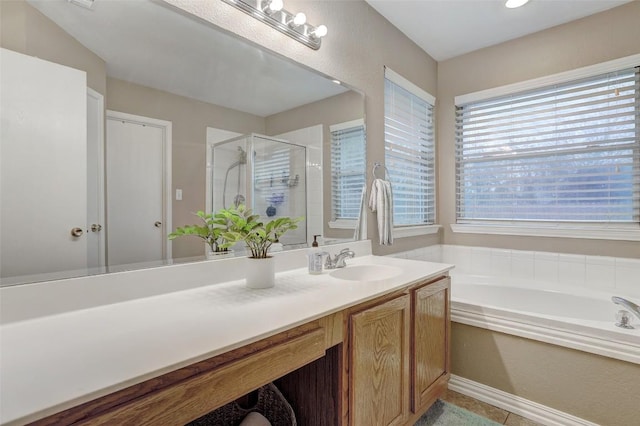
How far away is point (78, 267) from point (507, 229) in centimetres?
303

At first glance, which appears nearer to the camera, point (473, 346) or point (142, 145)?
point (142, 145)

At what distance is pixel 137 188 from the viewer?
1.16 m

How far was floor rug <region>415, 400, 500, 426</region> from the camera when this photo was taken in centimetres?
173

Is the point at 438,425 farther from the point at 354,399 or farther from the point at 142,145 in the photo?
the point at 142,145

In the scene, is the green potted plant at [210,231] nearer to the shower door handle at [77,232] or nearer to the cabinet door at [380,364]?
the shower door handle at [77,232]

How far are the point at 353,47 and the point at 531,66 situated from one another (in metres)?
1.67

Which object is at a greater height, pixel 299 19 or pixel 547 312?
pixel 299 19

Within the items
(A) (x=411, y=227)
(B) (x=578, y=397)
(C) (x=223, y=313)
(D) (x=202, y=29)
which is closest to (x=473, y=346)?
(B) (x=578, y=397)

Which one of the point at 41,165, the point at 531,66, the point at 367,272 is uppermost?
the point at 531,66

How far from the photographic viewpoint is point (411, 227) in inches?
108

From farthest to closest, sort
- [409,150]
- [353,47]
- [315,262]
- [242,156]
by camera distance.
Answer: [409,150] < [353,47] < [315,262] < [242,156]

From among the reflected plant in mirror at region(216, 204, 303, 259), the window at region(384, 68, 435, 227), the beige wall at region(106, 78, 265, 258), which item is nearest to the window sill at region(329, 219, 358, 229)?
the window at region(384, 68, 435, 227)

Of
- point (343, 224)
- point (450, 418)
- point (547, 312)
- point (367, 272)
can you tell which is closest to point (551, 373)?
point (450, 418)

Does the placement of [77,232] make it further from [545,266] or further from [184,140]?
[545,266]
